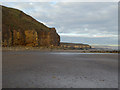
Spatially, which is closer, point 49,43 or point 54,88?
point 54,88

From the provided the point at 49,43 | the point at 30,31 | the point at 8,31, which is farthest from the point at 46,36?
the point at 8,31

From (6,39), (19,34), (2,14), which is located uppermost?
(2,14)

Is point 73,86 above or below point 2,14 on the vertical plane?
below

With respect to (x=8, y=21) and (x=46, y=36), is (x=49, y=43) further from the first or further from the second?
(x=8, y=21)

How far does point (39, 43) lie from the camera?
123ft

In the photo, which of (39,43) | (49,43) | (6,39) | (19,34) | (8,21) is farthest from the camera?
(49,43)

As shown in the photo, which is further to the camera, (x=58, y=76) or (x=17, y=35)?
(x=17, y=35)

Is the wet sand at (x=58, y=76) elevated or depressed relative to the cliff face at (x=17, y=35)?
depressed

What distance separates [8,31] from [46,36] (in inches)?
613

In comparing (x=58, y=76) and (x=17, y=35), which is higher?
(x=17, y=35)

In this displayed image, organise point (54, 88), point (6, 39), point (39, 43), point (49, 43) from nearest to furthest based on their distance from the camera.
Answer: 1. point (54, 88)
2. point (6, 39)
3. point (39, 43)
4. point (49, 43)

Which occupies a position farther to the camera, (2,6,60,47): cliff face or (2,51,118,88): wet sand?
(2,6,60,47): cliff face

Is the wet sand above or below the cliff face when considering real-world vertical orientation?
below

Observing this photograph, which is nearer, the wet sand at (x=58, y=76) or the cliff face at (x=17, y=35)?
the wet sand at (x=58, y=76)
